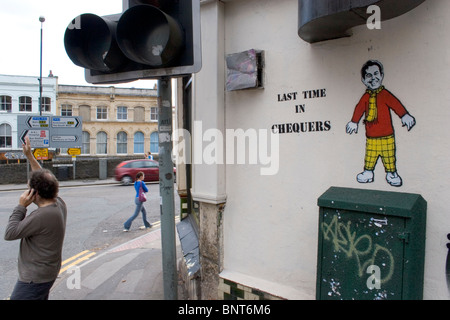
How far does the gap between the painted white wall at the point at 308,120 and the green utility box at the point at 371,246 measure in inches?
10.2

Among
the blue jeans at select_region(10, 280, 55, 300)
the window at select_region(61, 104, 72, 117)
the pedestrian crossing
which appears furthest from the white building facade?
the blue jeans at select_region(10, 280, 55, 300)

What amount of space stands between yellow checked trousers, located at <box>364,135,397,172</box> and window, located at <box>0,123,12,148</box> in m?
39.5

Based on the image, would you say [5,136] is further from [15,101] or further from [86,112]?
[86,112]

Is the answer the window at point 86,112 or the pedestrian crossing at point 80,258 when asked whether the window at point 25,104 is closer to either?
the window at point 86,112

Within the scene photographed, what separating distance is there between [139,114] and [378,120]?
126 feet

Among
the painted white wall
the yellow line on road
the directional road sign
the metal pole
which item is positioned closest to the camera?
the painted white wall

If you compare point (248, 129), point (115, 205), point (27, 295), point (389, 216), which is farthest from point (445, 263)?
point (115, 205)

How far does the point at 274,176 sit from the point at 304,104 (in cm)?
79

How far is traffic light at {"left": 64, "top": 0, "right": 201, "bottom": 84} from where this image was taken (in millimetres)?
2344

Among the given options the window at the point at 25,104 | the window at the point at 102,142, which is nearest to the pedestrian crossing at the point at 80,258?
the window at the point at 102,142

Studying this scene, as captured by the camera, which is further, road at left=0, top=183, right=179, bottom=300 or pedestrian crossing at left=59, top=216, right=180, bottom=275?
road at left=0, top=183, right=179, bottom=300

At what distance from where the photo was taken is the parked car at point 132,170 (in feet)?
68.9

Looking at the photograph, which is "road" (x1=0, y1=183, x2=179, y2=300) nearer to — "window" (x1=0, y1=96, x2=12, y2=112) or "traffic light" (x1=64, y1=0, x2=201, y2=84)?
"traffic light" (x1=64, y1=0, x2=201, y2=84)
